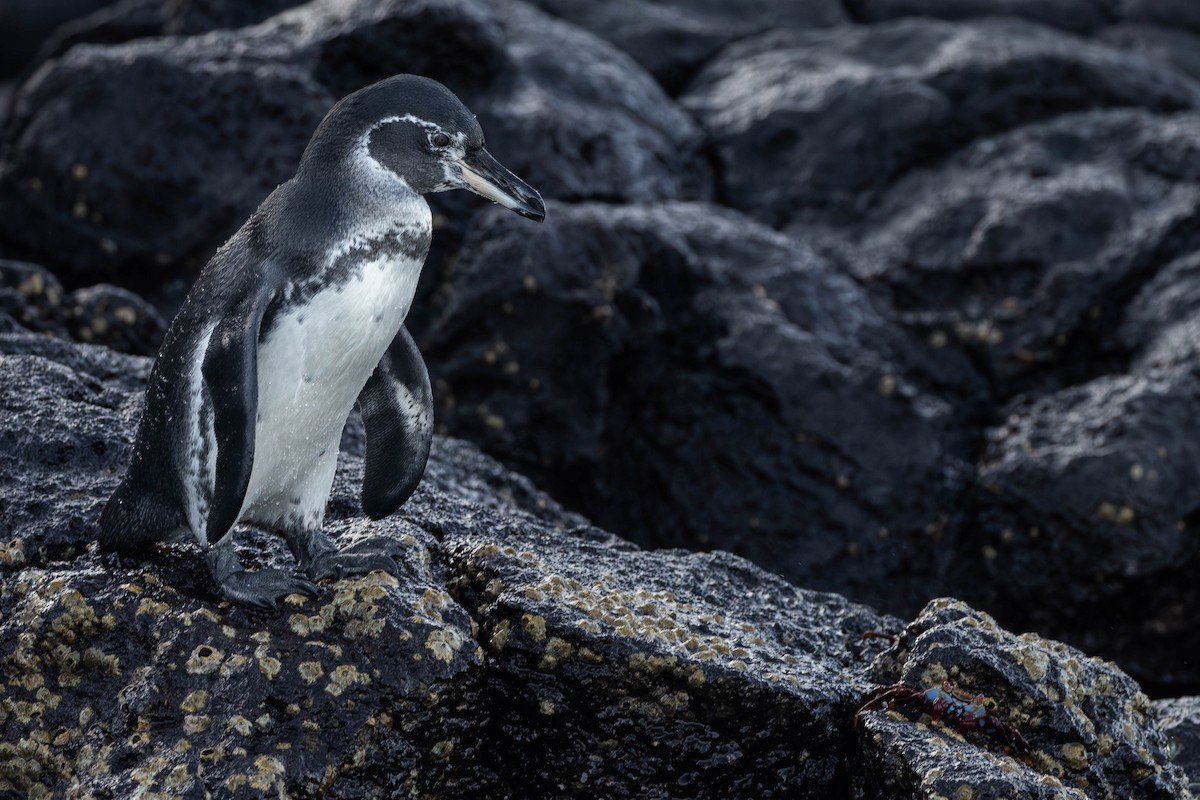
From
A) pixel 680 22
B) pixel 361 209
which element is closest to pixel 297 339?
pixel 361 209

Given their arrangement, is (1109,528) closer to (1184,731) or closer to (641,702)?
(1184,731)

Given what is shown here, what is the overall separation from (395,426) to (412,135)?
926 mm

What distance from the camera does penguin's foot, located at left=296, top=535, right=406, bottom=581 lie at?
3613 millimetres

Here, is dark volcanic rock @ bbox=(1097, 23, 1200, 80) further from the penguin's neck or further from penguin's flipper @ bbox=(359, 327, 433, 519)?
the penguin's neck

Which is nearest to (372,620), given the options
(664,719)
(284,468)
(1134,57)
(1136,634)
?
(284,468)

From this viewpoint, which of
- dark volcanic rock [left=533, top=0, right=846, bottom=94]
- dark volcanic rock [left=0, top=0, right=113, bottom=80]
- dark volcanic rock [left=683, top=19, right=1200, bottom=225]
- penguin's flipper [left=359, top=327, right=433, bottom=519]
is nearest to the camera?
penguin's flipper [left=359, top=327, right=433, bottom=519]

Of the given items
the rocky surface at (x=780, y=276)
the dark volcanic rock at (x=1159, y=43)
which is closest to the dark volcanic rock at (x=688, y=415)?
the rocky surface at (x=780, y=276)

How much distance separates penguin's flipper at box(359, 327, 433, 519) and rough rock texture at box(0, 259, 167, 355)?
2477 millimetres

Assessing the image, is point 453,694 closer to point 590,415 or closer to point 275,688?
point 275,688

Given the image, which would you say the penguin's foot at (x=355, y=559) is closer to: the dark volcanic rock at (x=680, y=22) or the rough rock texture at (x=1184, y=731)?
the rough rock texture at (x=1184, y=731)

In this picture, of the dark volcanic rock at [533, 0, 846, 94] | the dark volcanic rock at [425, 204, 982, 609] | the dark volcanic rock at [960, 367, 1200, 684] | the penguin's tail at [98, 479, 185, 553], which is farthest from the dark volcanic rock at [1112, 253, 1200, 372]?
the penguin's tail at [98, 479, 185, 553]

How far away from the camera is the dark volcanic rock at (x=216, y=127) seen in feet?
24.5

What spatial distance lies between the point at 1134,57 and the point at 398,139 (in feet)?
25.2

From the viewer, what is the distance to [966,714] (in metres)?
3.53
